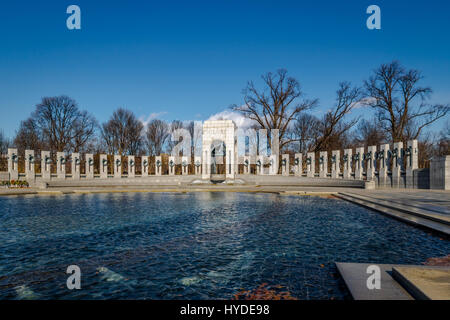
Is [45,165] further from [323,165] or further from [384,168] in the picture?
[384,168]

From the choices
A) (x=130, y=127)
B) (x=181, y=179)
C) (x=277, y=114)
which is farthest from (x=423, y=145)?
(x=130, y=127)

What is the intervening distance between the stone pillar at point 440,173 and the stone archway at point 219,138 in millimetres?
19718

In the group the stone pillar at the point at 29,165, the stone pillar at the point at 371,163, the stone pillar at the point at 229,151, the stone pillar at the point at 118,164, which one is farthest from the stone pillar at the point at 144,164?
the stone pillar at the point at 371,163

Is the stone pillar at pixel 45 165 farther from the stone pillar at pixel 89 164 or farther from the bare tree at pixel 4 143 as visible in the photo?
the bare tree at pixel 4 143

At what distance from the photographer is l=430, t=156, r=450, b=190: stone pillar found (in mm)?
21456

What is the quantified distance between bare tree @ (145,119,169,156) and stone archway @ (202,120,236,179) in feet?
95.9

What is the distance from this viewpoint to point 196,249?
664 centimetres

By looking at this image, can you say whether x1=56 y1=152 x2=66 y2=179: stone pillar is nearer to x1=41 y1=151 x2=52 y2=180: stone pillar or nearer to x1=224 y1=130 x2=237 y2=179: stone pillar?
x1=41 y1=151 x2=52 y2=180: stone pillar

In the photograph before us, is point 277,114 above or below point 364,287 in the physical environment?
above

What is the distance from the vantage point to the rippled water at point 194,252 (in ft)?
15.0

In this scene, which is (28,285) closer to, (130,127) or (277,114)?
→ (277,114)

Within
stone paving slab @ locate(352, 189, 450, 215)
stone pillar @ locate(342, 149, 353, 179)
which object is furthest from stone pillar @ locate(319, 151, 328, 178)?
stone paving slab @ locate(352, 189, 450, 215)
